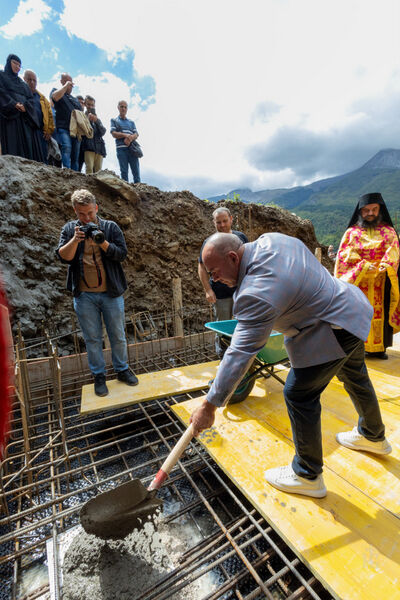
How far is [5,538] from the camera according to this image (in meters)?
1.53

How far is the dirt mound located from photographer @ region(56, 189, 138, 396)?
2541mm

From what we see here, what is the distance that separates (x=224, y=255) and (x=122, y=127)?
6419 millimetres

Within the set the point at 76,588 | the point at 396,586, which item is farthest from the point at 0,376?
the point at 396,586

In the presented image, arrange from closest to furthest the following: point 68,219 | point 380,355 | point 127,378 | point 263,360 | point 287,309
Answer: point 287,309, point 263,360, point 127,378, point 380,355, point 68,219

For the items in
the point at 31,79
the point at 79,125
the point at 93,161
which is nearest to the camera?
the point at 31,79

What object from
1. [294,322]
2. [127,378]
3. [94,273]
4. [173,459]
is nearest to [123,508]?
[173,459]

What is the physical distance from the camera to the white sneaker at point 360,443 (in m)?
1.96

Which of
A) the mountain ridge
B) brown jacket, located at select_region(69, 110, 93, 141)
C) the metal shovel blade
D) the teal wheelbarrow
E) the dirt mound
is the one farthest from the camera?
the mountain ridge

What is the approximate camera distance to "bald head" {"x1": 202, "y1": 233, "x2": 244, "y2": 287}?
1516mm

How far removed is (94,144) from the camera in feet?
21.2

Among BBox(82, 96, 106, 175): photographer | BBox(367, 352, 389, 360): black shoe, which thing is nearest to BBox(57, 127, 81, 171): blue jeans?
BBox(82, 96, 106, 175): photographer

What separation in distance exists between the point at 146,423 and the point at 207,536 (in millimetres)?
1473

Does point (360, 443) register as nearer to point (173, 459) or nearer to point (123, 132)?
point (173, 459)

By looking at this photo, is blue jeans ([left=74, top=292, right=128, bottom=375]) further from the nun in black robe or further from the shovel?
the nun in black robe
